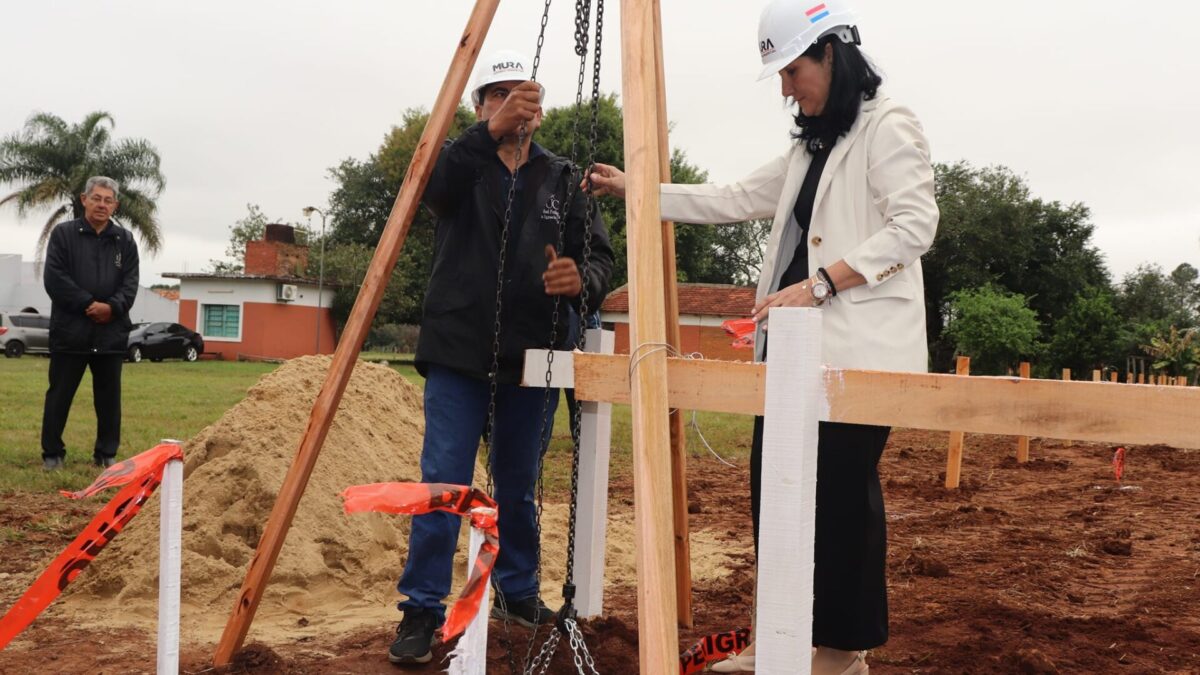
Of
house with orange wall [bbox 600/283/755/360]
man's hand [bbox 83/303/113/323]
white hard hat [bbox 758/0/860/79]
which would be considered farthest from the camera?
house with orange wall [bbox 600/283/755/360]

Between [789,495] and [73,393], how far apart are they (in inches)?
277

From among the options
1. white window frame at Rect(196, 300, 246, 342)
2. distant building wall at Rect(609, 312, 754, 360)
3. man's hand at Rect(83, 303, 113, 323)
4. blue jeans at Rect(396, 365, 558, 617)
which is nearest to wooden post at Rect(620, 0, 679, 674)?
blue jeans at Rect(396, 365, 558, 617)

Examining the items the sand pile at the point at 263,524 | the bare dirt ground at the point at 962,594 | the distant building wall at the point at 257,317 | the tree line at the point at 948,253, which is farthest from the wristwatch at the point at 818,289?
the distant building wall at the point at 257,317

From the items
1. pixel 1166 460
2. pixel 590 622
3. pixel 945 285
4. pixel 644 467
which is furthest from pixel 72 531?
pixel 945 285

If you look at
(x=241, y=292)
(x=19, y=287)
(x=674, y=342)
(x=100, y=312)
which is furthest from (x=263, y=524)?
(x=19, y=287)

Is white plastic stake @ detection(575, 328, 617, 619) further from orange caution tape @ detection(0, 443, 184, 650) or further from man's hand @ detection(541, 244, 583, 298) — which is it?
orange caution tape @ detection(0, 443, 184, 650)

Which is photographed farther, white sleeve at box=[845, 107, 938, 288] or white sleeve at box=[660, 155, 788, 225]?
white sleeve at box=[660, 155, 788, 225]

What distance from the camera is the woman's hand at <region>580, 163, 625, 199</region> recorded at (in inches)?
140

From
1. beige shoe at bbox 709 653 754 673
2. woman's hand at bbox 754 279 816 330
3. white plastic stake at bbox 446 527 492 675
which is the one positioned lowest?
beige shoe at bbox 709 653 754 673

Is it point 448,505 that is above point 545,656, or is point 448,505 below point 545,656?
above

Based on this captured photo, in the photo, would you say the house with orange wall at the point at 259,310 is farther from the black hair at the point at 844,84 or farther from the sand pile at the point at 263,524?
the black hair at the point at 844,84

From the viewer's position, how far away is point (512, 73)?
3799mm

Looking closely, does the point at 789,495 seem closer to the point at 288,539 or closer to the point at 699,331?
the point at 288,539

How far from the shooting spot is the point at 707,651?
142 inches
